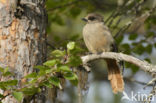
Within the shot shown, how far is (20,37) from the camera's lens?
143 inches

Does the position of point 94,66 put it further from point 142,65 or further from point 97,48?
point 142,65

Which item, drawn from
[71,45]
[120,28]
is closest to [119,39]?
[120,28]

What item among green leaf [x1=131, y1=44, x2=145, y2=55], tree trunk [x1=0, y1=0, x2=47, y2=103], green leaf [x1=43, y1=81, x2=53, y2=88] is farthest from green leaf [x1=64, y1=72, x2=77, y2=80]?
green leaf [x1=131, y1=44, x2=145, y2=55]

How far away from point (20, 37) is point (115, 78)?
1.89 metres

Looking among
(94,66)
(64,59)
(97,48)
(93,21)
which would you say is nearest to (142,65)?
(64,59)

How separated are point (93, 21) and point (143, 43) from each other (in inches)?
38.5

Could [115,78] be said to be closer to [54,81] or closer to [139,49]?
[139,49]

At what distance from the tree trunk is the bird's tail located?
57.9 inches

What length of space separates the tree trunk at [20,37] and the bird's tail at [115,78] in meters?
1.47

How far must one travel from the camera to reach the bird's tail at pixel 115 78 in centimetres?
487

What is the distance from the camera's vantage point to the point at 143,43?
5.48 meters

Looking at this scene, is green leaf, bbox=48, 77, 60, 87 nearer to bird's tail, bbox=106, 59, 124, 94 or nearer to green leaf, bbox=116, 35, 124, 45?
bird's tail, bbox=106, 59, 124, 94

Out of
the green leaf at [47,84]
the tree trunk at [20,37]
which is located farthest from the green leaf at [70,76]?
the tree trunk at [20,37]

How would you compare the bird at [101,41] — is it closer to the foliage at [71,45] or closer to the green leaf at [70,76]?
the foliage at [71,45]
